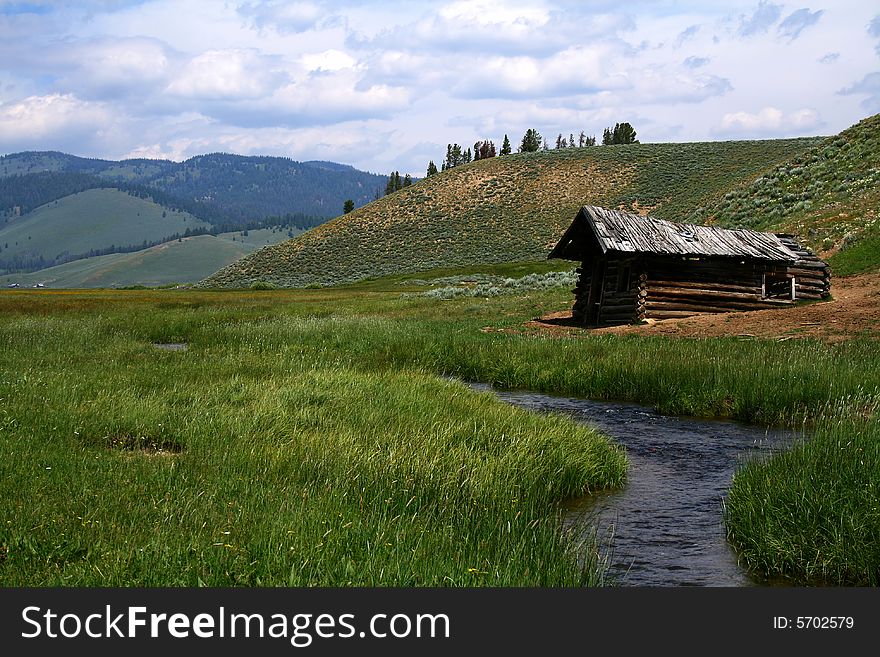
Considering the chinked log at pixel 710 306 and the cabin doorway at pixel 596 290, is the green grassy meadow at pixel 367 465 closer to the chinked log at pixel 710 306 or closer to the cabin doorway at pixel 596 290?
the chinked log at pixel 710 306

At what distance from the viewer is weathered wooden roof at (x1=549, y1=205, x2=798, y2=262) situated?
2738 centimetres

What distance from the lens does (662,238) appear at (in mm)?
28281

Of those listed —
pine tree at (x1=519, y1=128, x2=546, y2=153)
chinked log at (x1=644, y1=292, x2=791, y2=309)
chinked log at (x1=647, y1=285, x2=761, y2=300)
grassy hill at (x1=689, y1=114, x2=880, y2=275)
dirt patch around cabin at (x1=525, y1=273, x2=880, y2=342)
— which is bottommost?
dirt patch around cabin at (x1=525, y1=273, x2=880, y2=342)

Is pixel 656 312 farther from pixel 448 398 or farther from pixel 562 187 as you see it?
pixel 562 187

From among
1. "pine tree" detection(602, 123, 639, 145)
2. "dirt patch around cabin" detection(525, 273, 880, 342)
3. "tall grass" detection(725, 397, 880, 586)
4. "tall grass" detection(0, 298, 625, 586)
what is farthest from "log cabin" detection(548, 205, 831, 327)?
"pine tree" detection(602, 123, 639, 145)

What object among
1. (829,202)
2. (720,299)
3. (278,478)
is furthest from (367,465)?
(829,202)

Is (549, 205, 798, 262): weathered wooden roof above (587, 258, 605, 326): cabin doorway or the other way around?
above

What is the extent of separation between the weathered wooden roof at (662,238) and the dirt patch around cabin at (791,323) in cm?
236

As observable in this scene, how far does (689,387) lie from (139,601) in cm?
1208

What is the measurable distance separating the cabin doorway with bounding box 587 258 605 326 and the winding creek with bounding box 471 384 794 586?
47.9ft

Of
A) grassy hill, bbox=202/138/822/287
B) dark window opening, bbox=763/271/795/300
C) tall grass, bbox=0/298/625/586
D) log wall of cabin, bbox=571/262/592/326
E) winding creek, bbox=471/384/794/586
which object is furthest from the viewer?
grassy hill, bbox=202/138/822/287

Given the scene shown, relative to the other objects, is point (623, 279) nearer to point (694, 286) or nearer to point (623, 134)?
point (694, 286)

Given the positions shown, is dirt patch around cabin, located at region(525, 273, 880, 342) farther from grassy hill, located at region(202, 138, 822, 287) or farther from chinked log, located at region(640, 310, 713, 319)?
grassy hill, located at region(202, 138, 822, 287)

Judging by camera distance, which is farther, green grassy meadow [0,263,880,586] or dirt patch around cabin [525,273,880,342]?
dirt patch around cabin [525,273,880,342]
